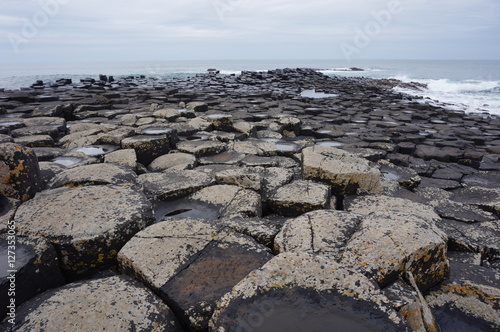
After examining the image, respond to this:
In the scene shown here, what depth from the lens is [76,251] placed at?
1803 mm

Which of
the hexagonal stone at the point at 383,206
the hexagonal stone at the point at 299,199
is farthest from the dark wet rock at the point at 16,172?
the hexagonal stone at the point at 383,206

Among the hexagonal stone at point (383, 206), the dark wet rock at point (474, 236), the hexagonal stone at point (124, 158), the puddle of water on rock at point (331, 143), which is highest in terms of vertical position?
the hexagonal stone at point (124, 158)

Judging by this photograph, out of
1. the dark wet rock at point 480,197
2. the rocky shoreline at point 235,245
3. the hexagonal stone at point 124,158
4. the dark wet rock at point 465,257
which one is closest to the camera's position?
the rocky shoreline at point 235,245

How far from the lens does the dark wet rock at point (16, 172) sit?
7.26ft

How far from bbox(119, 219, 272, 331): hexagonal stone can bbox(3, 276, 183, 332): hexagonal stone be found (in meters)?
0.08

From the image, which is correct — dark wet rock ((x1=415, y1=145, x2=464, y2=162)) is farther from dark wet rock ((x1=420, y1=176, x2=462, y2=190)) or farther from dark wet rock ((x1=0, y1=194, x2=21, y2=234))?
dark wet rock ((x1=0, y1=194, x2=21, y2=234))

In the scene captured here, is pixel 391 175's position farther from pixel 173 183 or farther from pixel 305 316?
pixel 305 316

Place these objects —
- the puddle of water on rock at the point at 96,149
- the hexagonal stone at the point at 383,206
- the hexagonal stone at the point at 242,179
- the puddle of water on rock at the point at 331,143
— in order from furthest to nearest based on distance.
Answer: the puddle of water on rock at the point at 331,143 → the puddle of water on rock at the point at 96,149 → the hexagonal stone at the point at 242,179 → the hexagonal stone at the point at 383,206

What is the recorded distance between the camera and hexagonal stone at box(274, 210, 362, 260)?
1917 mm

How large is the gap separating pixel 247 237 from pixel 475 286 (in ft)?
4.71

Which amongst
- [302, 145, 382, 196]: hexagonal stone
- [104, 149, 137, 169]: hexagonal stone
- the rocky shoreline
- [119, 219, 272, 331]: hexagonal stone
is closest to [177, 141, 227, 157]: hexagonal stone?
the rocky shoreline

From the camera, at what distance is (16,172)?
2.25 m

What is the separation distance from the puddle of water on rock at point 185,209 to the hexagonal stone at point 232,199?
2.1 inches

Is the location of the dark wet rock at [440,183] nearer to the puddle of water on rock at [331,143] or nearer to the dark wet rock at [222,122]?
the puddle of water on rock at [331,143]
